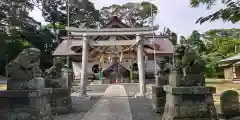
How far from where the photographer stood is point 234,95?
744cm

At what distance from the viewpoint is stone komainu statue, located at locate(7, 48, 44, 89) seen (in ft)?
17.4

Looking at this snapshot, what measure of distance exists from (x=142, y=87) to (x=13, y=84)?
9.93m

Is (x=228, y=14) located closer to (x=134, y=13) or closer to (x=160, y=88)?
(x=160, y=88)

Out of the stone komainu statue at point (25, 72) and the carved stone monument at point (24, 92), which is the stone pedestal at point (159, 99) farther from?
the stone komainu statue at point (25, 72)

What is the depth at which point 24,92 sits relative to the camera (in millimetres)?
5160

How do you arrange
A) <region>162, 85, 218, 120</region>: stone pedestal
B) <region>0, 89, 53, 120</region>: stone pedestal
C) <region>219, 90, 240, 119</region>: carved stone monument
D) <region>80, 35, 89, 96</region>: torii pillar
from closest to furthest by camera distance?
<region>0, 89, 53, 120</region>: stone pedestal → <region>162, 85, 218, 120</region>: stone pedestal → <region>219, 90, 240, 119</region>: carved stone monument → <region>80, 35, 89, 96</region>: torii pillar

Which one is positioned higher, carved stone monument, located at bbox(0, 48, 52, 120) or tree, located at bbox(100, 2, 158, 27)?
tree, located at bbox(100, 2, 158, 27)

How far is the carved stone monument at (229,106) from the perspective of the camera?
7.32 meters

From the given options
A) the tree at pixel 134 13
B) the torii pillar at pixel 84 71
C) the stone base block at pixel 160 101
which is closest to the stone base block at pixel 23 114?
the stone base block at pixel 160 101

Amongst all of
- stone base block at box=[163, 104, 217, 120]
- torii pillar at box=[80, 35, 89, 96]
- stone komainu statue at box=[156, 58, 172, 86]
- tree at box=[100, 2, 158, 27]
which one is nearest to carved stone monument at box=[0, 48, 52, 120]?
stone base block at box=[163, 104, 217, 120]

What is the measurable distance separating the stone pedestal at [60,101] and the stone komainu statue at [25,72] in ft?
11.4

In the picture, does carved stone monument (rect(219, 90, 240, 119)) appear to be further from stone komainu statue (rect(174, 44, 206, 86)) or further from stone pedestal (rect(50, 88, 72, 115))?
stone pedestal (rect(50, 88, 72, 115))

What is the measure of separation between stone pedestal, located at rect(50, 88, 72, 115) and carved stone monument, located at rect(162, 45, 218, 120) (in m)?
4.60

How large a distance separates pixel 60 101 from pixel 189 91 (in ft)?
16.8
